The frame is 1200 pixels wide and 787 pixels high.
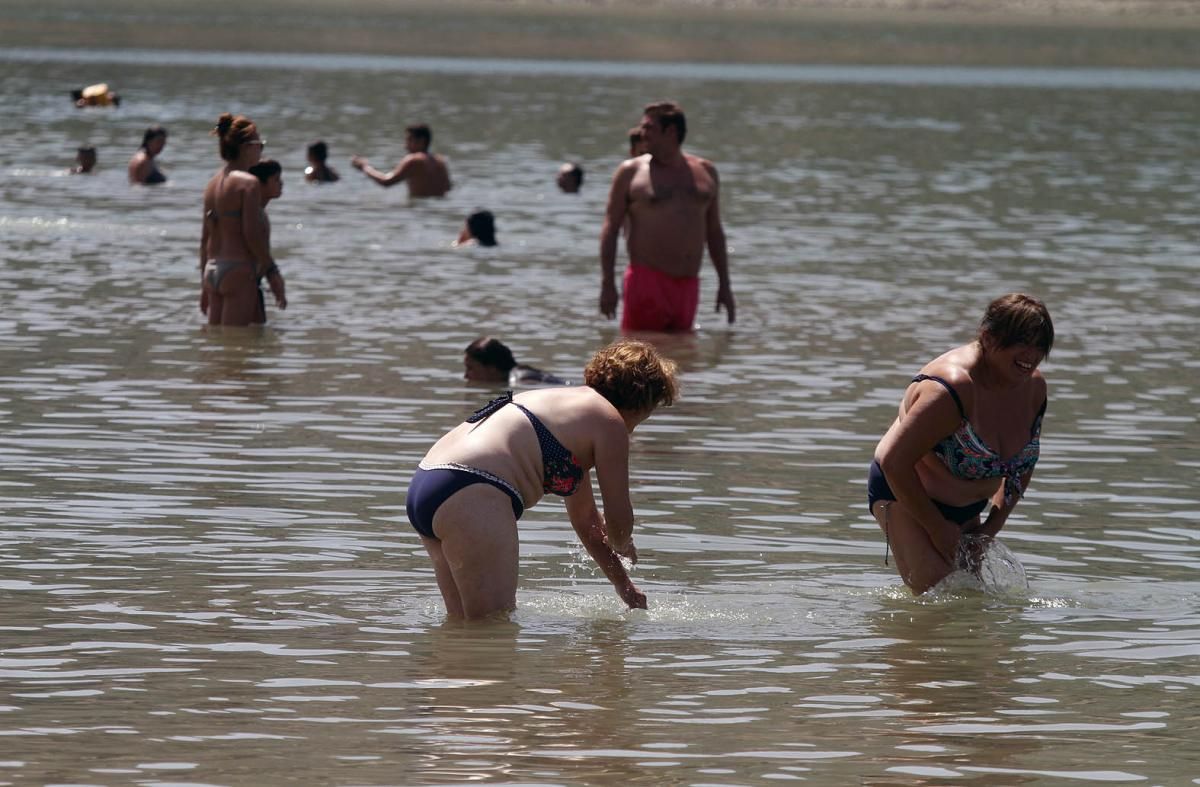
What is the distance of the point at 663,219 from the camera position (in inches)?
641

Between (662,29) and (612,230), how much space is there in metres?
91.7

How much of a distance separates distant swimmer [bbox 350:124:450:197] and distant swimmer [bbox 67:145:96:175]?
4.12 metres

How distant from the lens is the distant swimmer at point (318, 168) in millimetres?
29547

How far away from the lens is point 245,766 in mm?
6656

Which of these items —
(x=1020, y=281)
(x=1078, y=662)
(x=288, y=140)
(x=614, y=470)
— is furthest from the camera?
(x=288, y=140)

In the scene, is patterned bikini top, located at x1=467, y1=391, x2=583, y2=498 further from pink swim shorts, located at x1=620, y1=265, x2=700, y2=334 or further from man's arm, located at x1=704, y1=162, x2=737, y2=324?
pink swim shorts, located at x1=620, y1=265, x2=700, y2=334

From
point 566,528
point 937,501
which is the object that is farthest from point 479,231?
point 937,501

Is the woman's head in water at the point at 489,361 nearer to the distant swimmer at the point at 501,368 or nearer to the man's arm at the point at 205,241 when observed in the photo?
the distant swimmer at the point at 501,368

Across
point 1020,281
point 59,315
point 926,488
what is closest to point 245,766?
point 926,488

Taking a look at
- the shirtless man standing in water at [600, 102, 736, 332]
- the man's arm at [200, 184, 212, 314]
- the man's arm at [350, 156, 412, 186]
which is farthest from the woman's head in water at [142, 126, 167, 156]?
the shirtless man standing in water at [600, 102, 736, 332]

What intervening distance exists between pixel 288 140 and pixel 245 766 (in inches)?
1255

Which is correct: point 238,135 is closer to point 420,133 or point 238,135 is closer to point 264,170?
point 264,170

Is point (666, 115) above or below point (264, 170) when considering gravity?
above

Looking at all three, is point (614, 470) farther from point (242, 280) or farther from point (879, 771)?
point (242, 280)
